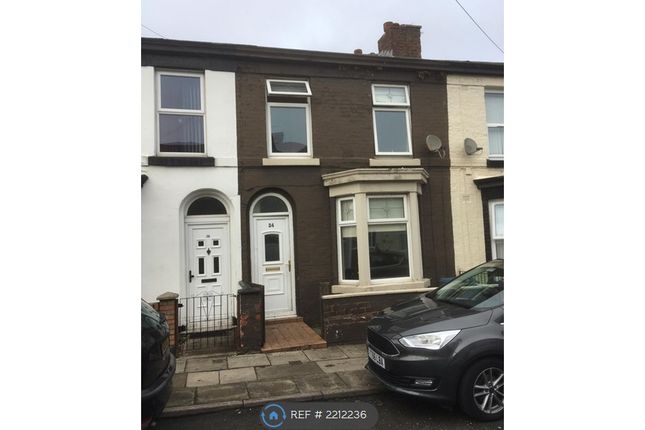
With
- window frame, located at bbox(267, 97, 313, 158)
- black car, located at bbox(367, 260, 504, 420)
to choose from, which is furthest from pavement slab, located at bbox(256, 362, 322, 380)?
window frame, located at bbox(267, 97, 313, 158)

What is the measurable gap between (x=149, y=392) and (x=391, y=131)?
6.49 meters

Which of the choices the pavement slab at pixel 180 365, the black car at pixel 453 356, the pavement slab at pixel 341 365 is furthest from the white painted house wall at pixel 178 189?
the black car at pixel 453 356

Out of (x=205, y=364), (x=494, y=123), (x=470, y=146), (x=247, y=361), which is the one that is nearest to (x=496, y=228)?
(x=470, y=146)

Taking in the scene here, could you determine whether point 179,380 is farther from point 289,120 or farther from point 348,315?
point 289,120

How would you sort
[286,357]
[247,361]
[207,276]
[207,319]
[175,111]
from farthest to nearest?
[207,276] < [175,111] < [207,319] < [286,357] < [247,361]

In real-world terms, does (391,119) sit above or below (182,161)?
above

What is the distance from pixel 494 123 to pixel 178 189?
261 inches

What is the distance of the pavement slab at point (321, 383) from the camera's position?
14.1 feet

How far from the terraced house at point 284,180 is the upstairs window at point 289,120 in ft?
0.07

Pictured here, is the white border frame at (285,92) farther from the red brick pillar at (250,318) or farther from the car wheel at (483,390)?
the car wheel at (483,390)

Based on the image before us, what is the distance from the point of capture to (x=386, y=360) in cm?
383

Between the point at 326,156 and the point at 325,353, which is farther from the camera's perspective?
the point at 326,156

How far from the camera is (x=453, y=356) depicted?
3500mm

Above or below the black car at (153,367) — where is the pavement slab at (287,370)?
below
